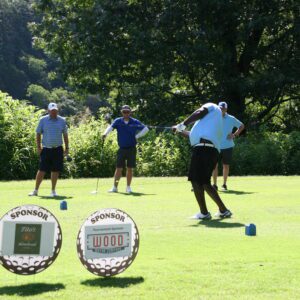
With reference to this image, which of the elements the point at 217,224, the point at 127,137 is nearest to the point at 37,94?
the point at 127,137

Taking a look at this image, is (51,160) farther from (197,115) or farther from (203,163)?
(197,115)

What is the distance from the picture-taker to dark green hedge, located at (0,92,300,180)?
78.3 feet

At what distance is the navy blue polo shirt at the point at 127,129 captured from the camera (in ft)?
56.0

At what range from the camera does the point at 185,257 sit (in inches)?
328

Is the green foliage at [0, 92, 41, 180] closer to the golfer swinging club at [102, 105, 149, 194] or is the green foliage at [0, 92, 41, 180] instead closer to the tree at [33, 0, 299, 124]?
the golfer swinging club at [102, 105, 149, 194]

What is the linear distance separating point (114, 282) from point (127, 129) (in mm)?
10218

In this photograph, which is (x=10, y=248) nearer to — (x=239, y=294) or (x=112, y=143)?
(x=239, y=294)

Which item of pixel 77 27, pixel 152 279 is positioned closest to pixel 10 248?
pixel 152 279

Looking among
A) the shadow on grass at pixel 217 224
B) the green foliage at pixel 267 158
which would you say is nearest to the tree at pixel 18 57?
the green foliage at pixel 267 158

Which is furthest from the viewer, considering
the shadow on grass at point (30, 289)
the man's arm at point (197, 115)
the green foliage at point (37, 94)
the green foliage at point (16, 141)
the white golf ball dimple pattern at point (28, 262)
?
the green foliage at point (37, 94)

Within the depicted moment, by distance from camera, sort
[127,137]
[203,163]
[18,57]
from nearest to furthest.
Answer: [203,163] < [127,137] < [18,57]

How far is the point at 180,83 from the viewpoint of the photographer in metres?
39.6

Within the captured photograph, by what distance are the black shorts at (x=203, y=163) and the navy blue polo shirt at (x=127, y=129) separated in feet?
18.0

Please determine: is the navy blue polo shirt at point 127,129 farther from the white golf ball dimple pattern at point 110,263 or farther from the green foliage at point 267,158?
the white golf ball dimple pattern at point 110,263
